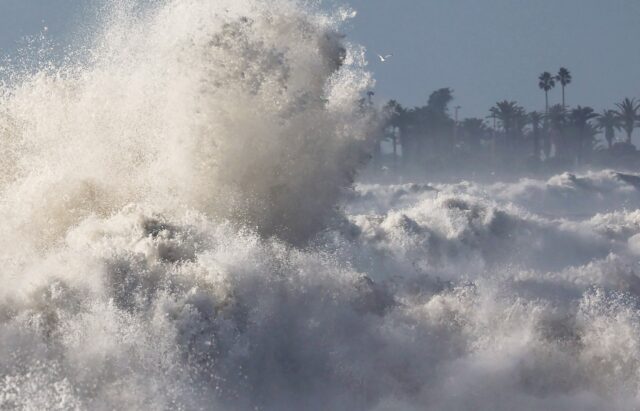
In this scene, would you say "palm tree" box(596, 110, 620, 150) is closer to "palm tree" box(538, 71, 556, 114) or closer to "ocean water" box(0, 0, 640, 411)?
"palm tree" box(538, 71, 556, 114)

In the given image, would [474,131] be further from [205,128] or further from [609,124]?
[205,128]

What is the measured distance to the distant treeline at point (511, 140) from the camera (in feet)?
273

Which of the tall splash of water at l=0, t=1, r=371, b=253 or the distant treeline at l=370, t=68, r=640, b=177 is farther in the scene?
the distant treeline at l=370, t=68, r=640, b=177

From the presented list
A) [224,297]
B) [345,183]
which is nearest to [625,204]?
[345,183]

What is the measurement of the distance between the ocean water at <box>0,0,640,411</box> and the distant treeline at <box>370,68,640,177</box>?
2300 inches

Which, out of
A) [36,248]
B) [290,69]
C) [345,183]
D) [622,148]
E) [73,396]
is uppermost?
[622,148]

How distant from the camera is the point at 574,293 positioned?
67.3 ft

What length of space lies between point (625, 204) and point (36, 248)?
46595 mm

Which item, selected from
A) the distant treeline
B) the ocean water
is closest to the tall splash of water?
the ocean water

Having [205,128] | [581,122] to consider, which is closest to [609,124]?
[581,122]

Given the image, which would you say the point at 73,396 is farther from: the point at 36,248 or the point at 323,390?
the point at 36,248

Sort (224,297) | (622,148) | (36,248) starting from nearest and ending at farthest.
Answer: (224,297) → (36,248) → (622,148)

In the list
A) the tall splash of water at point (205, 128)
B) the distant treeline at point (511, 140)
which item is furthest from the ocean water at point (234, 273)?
the distant treeline at point (511, 140)

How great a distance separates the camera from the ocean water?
14.1 metres
